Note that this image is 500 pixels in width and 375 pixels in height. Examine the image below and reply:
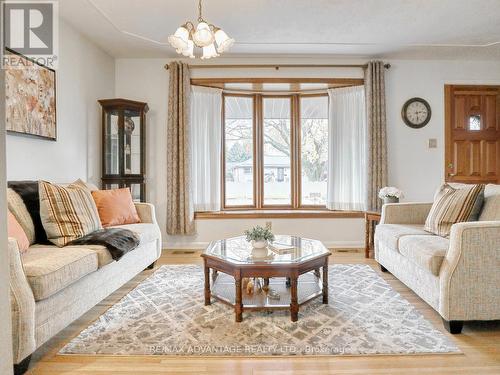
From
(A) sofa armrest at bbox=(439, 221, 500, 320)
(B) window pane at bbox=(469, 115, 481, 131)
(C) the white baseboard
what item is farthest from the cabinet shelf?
(B) window pane at bbox=(469, 115, 481, 131)

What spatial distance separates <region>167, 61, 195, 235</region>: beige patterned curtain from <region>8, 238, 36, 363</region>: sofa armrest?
2679 mm

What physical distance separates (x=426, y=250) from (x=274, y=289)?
1137mm

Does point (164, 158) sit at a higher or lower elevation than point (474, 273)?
higher

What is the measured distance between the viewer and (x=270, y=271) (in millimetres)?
2125

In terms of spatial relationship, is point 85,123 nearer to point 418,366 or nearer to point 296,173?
point 296,173

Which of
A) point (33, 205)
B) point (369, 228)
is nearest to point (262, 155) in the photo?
point (369, 228)

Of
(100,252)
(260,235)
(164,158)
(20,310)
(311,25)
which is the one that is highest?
(311,25)

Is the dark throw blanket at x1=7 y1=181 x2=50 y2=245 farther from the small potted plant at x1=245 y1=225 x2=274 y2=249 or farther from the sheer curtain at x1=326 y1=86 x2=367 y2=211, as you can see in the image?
the sheer curtain at x1=326 y1=86 x2=367 y2=211

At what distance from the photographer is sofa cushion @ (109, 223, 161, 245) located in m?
2.99

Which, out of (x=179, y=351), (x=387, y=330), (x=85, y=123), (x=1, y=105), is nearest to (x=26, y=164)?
(x=85, y=123)

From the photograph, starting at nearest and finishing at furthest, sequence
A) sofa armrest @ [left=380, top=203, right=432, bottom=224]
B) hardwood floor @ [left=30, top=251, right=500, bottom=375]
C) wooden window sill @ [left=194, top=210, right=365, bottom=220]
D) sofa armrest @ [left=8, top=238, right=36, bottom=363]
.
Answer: sofa armrest @ [left=8, top=238, right=36, bottom=363]
hardwood floor @ [left=30, top=251, right=500, bottom=375]
sofa armrest @ [left=380, top=203, right=432, bottom=224]
wooden window sill @ [left=194, top=210, right=365, bottom=220]

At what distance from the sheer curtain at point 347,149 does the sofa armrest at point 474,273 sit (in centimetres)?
242

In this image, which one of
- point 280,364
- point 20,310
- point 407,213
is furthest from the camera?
point 407,213

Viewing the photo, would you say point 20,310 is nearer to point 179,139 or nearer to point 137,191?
point 137,191
